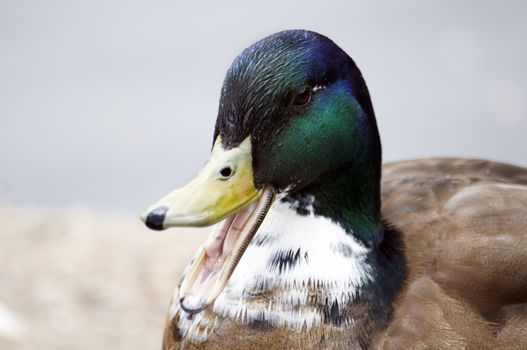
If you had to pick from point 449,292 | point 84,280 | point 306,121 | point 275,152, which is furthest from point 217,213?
point 84,280

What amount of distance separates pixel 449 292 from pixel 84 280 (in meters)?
2.49

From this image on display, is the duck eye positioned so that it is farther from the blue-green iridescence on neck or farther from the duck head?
the blue-green iridescence on neck

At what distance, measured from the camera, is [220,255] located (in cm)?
211

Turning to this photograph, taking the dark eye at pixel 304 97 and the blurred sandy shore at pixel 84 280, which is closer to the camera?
the dark eye at pixel 304 97

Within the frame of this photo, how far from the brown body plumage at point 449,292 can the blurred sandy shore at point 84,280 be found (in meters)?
1.61

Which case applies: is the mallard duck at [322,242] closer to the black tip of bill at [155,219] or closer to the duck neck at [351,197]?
the duck neck at [351,197]

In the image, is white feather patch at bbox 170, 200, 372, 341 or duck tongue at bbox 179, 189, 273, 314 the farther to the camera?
white feather patch at bbox 170, 200, 372, 341

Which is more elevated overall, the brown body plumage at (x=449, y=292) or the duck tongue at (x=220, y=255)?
the duck tongue at (x=220, y=255)

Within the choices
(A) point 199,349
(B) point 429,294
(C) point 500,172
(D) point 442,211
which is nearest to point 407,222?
(D) point 442,211

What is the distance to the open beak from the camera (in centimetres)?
193

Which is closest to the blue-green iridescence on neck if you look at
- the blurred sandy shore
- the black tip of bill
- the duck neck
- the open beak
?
the duck neck

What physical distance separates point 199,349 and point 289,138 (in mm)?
606

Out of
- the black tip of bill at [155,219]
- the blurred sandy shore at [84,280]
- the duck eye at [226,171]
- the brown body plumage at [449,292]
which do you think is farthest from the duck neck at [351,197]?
the blurred sandy shore at [84,280]

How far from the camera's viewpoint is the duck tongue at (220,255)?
2043 millimetres
